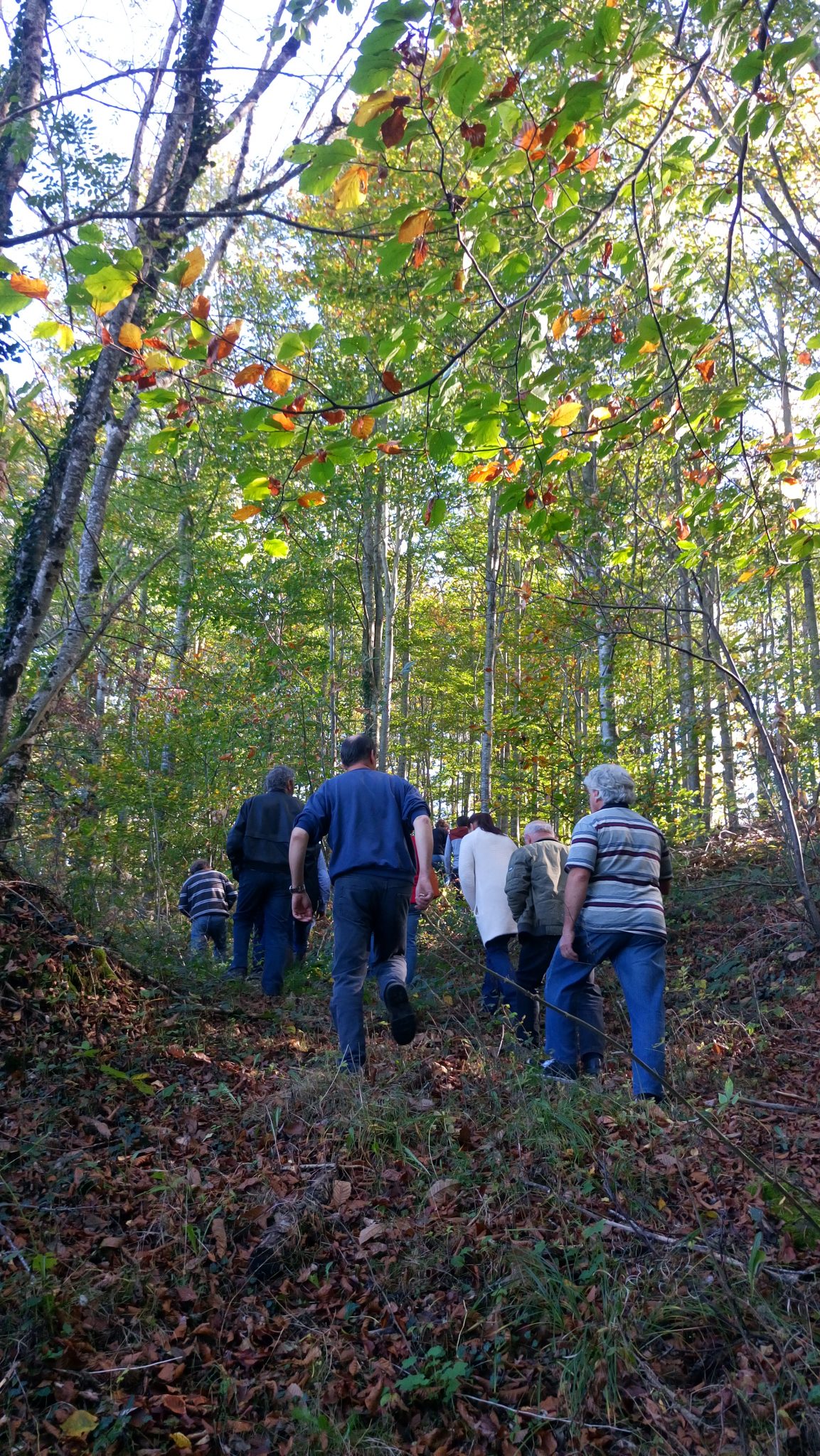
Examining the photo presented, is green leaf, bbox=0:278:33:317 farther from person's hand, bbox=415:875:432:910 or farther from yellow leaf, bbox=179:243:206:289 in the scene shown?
person's hand, bbox=415:875:432:910

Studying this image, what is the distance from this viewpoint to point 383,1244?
3.26m

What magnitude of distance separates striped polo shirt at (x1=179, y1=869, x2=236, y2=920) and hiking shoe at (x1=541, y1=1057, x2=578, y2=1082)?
5.04m

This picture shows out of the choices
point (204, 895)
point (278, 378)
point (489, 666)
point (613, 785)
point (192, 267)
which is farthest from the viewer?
point (489, 666)

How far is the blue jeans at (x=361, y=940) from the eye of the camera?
4.94 metres

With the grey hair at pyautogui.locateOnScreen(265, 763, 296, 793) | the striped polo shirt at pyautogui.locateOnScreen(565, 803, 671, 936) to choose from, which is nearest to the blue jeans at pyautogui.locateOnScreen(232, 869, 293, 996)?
the grey hair at pyautogui.locateOnScreen(265, 763, 296, 793)

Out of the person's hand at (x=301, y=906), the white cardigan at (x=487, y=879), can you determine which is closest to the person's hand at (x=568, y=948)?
the person's hand at (x=301, y=906)

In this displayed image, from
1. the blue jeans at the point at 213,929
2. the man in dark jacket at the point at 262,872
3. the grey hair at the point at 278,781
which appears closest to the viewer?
the man in dark jacket at the point at 262,872

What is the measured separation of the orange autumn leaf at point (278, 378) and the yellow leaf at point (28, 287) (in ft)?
2.72

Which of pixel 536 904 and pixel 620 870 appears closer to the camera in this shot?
pixel 620 870

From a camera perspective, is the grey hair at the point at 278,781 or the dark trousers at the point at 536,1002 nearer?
the dark trousers at the point at 536,1002

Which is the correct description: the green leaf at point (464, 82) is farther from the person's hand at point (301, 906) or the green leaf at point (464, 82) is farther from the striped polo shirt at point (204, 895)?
the striped polo shirt at point (204, 895)

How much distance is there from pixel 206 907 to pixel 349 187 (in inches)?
290

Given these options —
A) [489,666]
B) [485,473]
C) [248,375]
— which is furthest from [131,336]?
[489,666]

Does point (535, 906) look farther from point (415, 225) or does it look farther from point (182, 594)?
point (182, 594)
